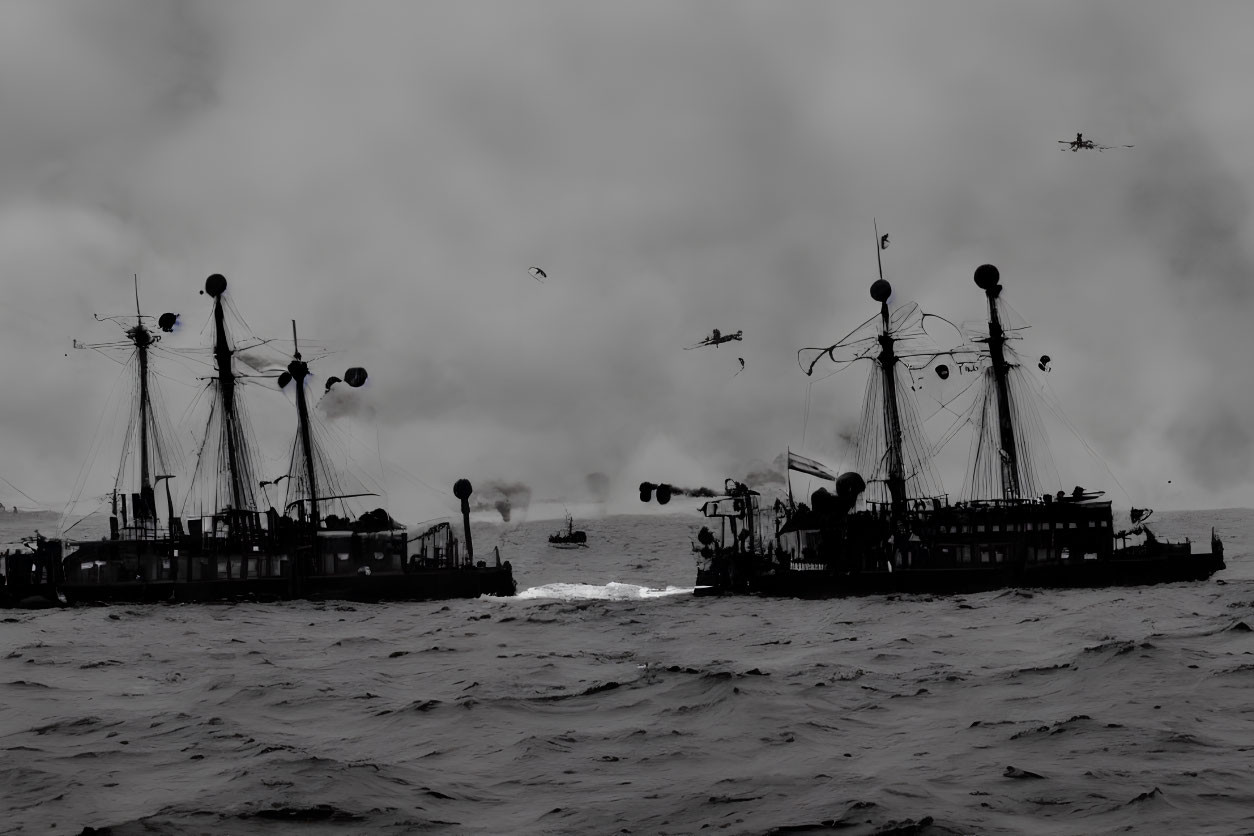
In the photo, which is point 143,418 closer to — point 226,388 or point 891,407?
point 226,388

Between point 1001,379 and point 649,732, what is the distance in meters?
77.6

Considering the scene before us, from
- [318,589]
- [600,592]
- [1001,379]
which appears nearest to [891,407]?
[1001,379]

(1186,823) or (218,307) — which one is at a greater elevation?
(218,307)

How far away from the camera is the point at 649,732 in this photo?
27.4 m

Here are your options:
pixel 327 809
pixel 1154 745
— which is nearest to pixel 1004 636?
pixel 1154 745

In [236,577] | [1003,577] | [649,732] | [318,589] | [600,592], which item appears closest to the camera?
[649,732]

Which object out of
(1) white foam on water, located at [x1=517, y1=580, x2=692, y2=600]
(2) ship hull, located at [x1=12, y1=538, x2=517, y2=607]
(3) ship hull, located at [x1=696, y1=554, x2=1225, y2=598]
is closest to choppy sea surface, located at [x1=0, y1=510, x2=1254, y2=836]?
(3) ship hull, located at [x1=696, y1=554, x2=1225, y2=598]

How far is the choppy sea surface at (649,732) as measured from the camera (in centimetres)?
2016

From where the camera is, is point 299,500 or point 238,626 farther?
point 299,500

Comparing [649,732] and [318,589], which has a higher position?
[318,589]

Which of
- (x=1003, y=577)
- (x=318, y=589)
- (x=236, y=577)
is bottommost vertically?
(x=1003, y=577)

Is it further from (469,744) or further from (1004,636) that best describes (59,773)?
(1004,636)

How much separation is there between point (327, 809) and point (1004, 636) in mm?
33792

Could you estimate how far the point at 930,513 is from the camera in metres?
89.1
